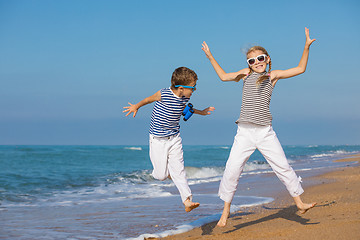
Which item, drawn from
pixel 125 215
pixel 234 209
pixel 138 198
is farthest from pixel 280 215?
pixel 138 198

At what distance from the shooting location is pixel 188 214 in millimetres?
6465

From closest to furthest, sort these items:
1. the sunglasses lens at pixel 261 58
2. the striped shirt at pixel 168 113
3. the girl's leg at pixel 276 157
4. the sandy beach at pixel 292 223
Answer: the sandy beach at pixel 292 223 < the girl's leg at pixel 276 157 < the sunglasses lens at pixel 261 58 < the striped shirt at pixel 168 113

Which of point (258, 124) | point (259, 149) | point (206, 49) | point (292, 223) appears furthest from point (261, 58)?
point (292, 223)

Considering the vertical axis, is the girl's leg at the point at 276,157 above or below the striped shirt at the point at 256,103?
below

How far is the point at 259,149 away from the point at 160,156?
4.26 ft

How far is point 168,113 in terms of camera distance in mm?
4945

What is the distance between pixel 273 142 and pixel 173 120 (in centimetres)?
128

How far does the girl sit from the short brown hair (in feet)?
1.18

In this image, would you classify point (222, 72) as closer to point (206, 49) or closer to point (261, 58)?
point (206, 49)

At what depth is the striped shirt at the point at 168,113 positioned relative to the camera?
493 centimetres

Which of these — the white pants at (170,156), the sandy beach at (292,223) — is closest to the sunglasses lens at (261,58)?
the white pants at (170,156)

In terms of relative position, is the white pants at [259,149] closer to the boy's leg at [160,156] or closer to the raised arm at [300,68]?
the raised arm at [300,68]

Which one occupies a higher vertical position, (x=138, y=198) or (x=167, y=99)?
(x=167, y=99)

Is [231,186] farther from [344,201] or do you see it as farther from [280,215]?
[344,201]
